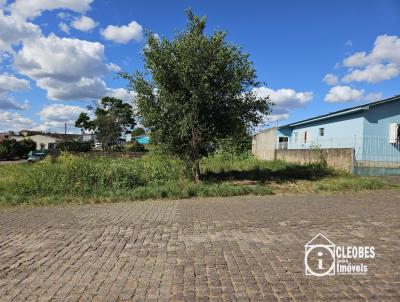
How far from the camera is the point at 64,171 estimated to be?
1345 centimetres

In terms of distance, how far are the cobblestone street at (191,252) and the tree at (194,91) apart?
5764mm

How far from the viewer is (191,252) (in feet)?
18.2

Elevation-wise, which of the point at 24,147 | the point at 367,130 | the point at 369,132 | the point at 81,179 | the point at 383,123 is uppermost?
the point at 383,123

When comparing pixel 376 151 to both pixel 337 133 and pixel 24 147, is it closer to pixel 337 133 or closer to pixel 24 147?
pixel 337 133

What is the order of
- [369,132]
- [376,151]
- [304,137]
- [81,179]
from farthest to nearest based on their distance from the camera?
[304,137] < [369,132] < [376,151] < [81,179]

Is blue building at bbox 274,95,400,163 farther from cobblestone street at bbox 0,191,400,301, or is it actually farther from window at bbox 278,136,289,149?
cobblestone street at bbox 0,191,400,301

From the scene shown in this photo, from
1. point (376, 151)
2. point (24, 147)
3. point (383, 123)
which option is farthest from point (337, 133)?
point (24, 147)

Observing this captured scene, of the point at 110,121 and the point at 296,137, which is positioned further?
the point at 110,121

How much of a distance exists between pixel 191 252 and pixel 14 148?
50.9 metres

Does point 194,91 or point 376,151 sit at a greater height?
point 194,91

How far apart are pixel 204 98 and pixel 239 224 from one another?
7.82m

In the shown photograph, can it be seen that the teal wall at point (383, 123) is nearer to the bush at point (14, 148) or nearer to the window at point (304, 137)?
the window at point (304, 137)

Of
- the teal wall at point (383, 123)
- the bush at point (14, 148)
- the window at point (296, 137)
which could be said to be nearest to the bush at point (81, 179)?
the teal wall at point (383, 123)

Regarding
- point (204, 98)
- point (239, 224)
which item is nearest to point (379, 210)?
point (239, 224)
